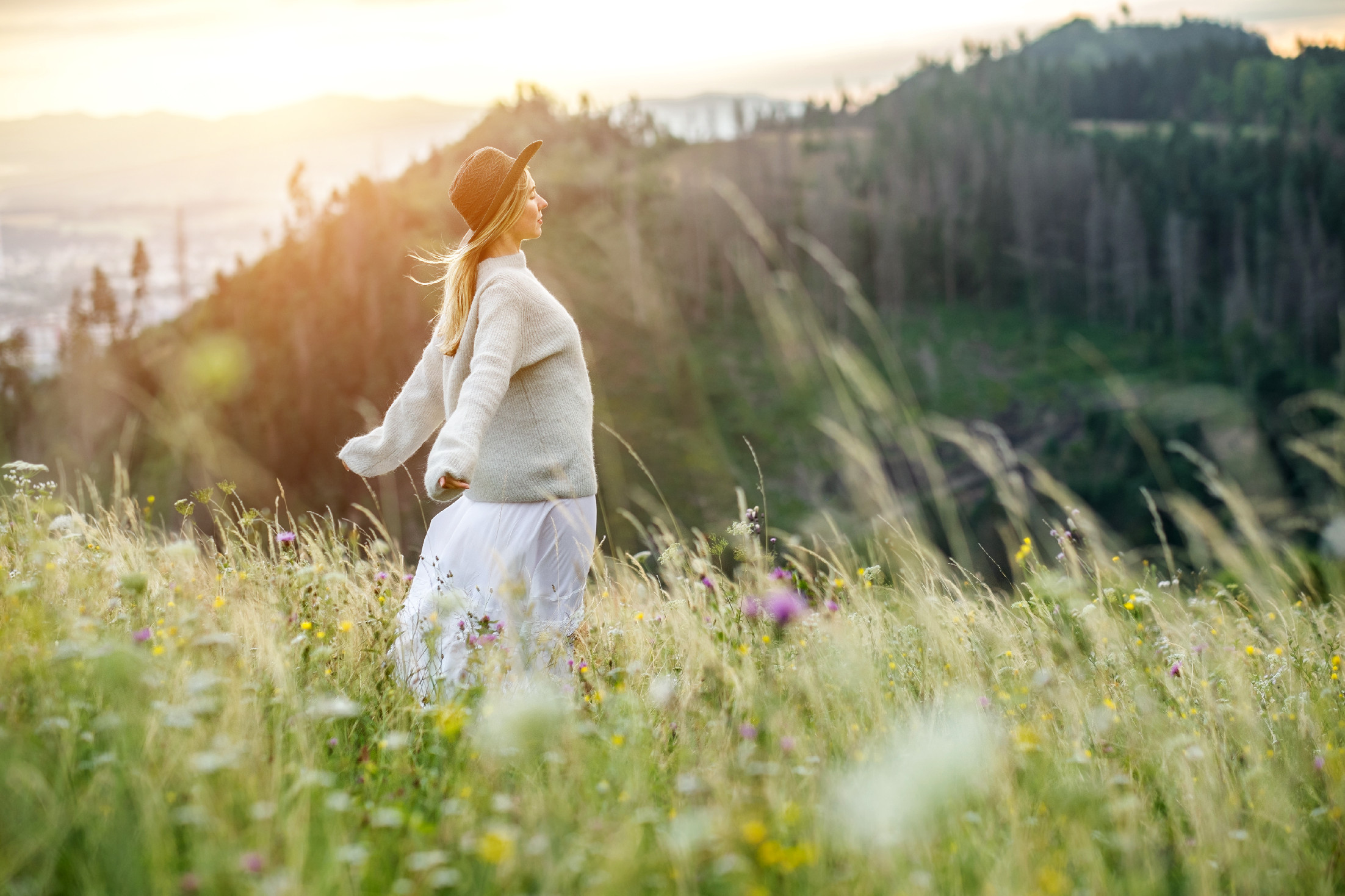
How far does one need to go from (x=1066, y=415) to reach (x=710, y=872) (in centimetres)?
6579

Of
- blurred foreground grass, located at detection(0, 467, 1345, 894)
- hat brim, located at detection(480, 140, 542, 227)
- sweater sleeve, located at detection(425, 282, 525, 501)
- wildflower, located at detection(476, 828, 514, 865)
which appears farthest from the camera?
hat brim, located at detection(480, 140, 542, 227)

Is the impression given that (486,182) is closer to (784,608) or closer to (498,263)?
(498,263)

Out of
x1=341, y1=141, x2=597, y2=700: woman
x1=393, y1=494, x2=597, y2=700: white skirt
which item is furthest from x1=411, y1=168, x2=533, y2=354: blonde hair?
x1=393, y1=494, x2=597, y2=700: white skirt

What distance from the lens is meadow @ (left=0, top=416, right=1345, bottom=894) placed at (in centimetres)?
162

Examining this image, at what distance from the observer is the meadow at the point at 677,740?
5.31 feet

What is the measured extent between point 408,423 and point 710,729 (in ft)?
5.74

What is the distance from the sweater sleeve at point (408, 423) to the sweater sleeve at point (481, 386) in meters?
0.33

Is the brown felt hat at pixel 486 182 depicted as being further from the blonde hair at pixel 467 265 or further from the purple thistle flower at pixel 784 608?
the purple thistle flower at pixel 784 608

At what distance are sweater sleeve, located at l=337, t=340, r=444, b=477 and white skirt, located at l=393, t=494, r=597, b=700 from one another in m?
0.38

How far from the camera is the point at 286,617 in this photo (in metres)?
2.50

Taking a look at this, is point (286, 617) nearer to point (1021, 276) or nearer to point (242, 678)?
point (242, 678)

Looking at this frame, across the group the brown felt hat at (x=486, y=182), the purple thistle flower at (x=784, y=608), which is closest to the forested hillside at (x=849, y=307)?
the brown felt hat at (x=486, y=182)

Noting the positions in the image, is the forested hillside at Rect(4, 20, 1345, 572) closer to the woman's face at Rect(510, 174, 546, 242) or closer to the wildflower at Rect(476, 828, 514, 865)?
the woman's face at Rect(510, 174, 546, 242)

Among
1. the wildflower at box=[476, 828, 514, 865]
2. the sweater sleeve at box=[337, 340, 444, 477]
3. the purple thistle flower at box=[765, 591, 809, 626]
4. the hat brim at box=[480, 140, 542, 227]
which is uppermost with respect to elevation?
the hat brim at box=[480, 140, 542, 227]
